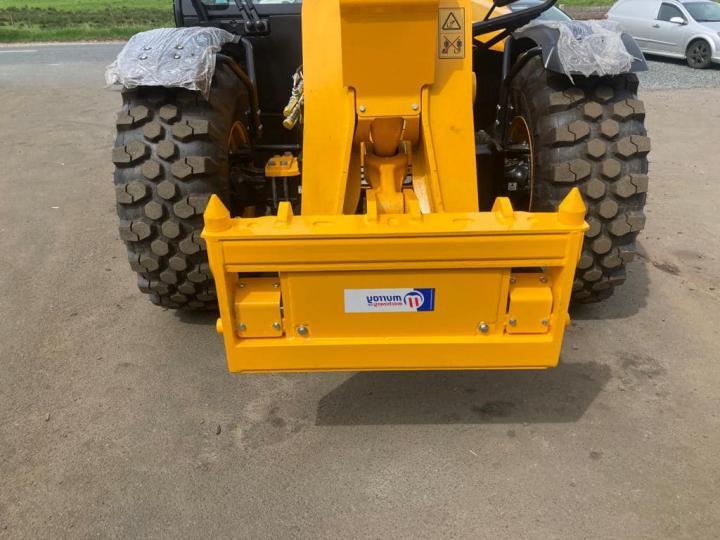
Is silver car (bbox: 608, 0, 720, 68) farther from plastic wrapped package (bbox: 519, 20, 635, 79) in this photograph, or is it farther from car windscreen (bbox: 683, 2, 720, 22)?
plastic wrapped package (bbox: 519, 20, 635, 79)

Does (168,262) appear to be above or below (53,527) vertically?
above

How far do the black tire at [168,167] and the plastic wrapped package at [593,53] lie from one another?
165cm

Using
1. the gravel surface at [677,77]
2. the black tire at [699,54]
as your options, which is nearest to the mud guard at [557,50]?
the gravel surface at [677,77]

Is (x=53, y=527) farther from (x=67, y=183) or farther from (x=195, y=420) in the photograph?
(x=67, y=183)

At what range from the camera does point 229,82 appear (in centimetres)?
313

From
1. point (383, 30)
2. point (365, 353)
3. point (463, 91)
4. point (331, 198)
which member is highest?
point (383, 30)

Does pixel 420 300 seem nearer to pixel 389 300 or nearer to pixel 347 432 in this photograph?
pixel 389 300

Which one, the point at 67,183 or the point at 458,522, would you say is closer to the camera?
the point at 458,522

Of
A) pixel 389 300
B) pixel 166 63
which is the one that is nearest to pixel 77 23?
pixel 166 63

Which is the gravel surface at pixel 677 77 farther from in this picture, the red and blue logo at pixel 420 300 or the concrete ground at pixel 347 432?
the red and blue logo at pixel 420 300

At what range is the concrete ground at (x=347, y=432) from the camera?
230 cm

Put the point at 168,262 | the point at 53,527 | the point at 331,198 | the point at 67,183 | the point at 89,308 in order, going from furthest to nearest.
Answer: the point at 67,183
the point at 89,308
the point at 168,262
the point at 331,198
the point at 53,527

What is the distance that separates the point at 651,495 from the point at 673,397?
692 millimetres

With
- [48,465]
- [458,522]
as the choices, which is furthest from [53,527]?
[458,522]
